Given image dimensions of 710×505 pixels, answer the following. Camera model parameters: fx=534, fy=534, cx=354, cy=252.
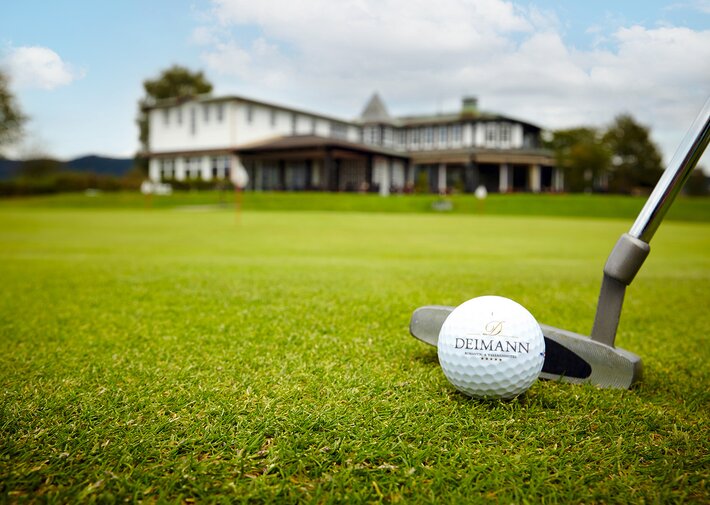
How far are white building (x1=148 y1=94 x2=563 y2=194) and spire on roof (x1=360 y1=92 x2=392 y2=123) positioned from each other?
0.11 metres

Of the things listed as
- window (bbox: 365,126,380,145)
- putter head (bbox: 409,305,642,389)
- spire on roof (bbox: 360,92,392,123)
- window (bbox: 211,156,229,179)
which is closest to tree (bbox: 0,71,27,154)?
window (bbox: 211,156,229,179)

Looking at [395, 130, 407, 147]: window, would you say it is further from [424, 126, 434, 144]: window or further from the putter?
the putter

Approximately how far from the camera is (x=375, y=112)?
168ft

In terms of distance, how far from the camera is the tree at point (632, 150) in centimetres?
4534

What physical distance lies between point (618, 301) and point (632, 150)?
164 feet

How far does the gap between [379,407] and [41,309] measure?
3.06m

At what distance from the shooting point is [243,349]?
277cm

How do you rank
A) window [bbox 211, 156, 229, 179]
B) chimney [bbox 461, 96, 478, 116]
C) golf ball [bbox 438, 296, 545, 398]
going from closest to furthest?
1. golf ball [bbox 438, 296, 545, 398]
2. window [bbox 211, 156, 229, 179]
3. chimney [bbox 461, 96, 478, 116]

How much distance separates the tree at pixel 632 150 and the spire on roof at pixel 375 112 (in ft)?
64.7

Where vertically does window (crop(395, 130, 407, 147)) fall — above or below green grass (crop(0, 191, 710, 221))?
above

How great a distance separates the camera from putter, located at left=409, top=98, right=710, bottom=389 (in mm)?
2023

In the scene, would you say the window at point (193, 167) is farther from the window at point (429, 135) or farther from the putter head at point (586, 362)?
the putter head at point (586, 362)

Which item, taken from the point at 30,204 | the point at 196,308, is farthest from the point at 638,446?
the point at 30,204

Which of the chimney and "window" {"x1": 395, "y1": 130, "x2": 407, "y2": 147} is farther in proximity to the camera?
"window" {"x1": 395, "y1": 130, "x2": 407, "y2": 147}
